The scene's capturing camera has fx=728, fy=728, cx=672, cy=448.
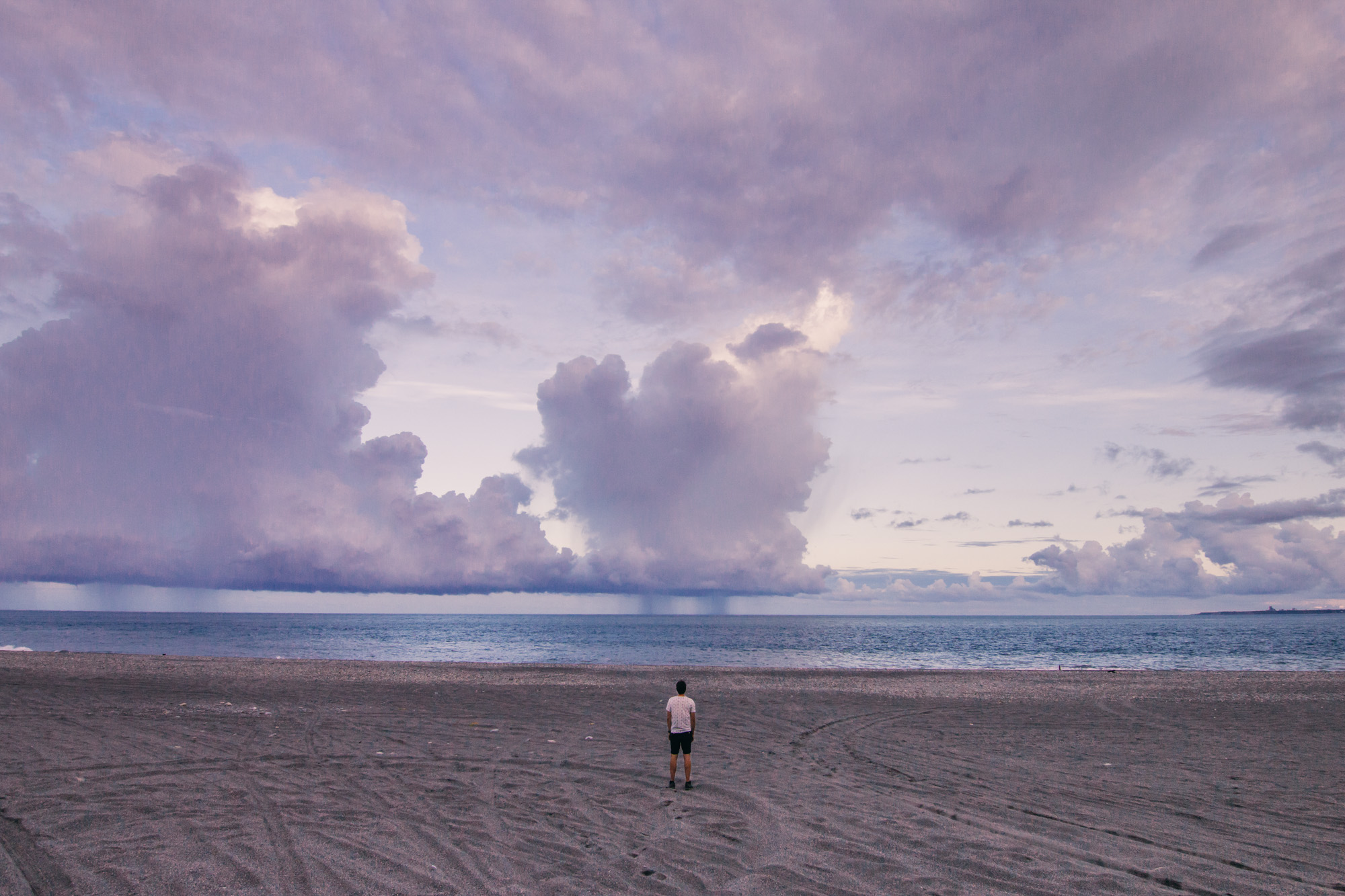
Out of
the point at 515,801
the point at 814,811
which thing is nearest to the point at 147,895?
the point at 515,801

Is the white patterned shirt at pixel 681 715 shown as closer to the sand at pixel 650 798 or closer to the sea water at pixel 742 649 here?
the sand at pixel 650 798

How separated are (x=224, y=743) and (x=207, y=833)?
784 centimetres

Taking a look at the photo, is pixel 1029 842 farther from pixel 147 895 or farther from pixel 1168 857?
pixel 147 895

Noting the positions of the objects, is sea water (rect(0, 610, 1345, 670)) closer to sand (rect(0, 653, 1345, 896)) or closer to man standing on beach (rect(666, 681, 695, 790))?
sand (rect(0, 653, 1345, 896))

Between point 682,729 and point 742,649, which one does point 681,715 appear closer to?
point 682,729

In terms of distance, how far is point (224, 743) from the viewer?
665 inches

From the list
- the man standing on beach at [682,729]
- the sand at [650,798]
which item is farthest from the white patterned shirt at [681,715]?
the sand at [650,798]

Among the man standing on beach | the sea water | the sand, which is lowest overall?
the sea water

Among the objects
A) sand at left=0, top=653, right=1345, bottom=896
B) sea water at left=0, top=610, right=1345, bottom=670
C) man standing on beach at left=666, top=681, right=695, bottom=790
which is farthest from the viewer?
sea water at left=0, top=610, right=1345, bottom=670

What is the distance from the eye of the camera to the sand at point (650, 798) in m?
8.96

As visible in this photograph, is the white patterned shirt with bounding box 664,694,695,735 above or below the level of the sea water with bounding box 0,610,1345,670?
above

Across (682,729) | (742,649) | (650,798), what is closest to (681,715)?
(682,729)

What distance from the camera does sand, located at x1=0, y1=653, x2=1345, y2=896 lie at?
29.4ft

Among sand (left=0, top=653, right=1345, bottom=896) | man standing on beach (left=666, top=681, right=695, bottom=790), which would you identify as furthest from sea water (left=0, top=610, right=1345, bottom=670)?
man standing on beach (left=666, top=681, right=695, bottom=790)
